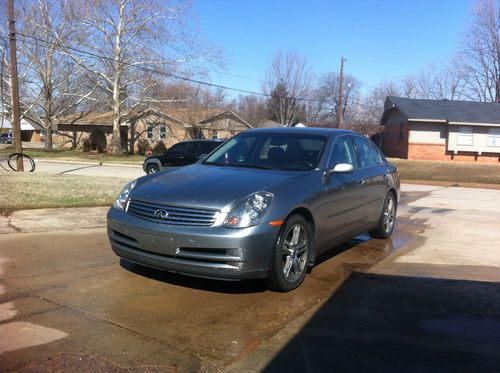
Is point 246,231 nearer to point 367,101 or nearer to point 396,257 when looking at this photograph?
point 396,257

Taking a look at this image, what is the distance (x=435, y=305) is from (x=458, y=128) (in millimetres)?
34119

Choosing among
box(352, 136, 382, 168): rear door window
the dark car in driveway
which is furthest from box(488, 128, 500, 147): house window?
box(352, 136, 382, 168): rear door window

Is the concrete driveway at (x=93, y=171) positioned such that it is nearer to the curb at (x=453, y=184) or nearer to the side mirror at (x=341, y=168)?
the curb at (x=453, y=184)

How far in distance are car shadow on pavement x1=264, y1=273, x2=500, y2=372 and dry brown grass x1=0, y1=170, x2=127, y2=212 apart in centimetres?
657

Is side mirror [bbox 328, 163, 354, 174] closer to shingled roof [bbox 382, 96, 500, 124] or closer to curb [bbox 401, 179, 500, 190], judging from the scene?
curb [bbox 401, 179, 500, 190]

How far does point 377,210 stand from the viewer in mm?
7234

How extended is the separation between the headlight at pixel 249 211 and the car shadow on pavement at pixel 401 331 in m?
1.01

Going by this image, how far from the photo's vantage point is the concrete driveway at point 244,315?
3.49m

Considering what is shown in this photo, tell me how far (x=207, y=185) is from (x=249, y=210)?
0.58 meters

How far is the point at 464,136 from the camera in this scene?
1407 inches

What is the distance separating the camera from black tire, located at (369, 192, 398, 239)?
754 centimetres

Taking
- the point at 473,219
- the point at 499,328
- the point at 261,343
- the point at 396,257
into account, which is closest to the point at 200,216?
the point at 261,343

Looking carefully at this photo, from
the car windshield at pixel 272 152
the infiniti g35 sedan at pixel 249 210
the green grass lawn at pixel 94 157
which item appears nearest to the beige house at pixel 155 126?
the green grass lawn at pixel 94 157

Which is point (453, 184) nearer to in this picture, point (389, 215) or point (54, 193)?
point (389, 215)
